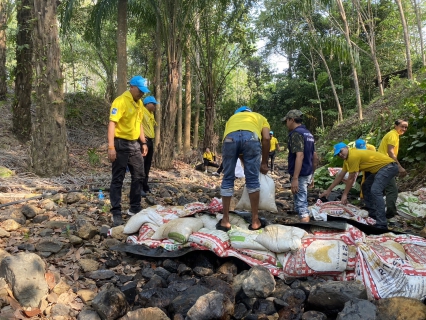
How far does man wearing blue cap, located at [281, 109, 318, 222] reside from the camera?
13.6 feet

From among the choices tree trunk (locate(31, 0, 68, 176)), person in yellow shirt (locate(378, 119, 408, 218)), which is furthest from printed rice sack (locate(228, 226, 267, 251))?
tree trunk (locate(31, 0, 68, 176))

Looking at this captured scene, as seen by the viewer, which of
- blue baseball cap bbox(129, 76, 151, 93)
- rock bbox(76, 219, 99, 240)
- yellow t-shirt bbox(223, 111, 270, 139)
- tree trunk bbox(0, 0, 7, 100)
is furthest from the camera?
tree trunk bbox(0, 0, 7, 100)

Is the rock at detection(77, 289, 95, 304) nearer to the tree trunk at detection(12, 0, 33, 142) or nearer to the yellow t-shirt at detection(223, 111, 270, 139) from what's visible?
the yellow t-shirt at detection(223, 111, 270, 139)

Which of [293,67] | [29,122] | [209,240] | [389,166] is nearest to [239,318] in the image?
[209,240]

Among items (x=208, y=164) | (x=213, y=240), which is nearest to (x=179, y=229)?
(x=213, y=240)

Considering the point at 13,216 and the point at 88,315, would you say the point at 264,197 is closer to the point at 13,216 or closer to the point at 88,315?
the point at 88,315

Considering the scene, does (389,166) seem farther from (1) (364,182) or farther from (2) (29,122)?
(2) (29,122)

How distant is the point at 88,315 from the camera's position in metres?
2.38

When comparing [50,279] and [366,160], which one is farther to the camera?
[366,160]

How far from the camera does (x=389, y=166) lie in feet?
14.8

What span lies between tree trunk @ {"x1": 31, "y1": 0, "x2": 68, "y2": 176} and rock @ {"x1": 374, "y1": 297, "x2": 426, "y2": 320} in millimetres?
5457

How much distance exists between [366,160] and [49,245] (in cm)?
396

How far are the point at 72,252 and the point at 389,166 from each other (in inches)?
155

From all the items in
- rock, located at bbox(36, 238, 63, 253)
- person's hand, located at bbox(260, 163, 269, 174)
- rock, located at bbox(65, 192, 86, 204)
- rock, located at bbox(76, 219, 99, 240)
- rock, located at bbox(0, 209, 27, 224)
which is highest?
person's hand, located at bbox(260, 163, 269, 174)
